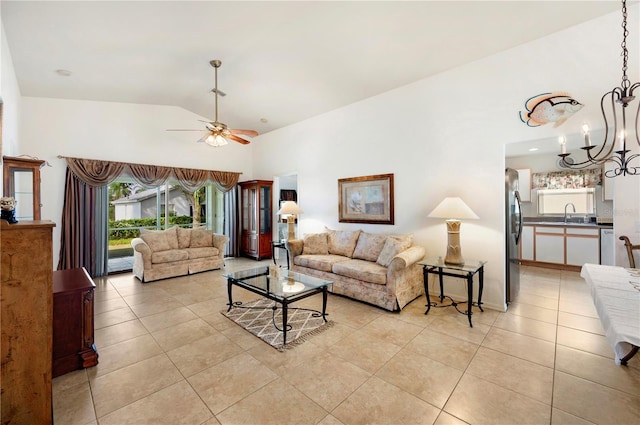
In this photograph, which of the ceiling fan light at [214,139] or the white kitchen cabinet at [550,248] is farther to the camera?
the white kitchen cabinet at [550,248]

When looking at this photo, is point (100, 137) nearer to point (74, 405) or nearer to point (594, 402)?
point (74, 405)

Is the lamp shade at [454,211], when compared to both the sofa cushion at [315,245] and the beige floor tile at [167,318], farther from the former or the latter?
the beige floor tile at [167,318]

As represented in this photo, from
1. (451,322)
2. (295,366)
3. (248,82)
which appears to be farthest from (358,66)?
(295,366)

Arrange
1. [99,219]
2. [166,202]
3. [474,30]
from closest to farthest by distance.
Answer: [474,30]
[99,219]
[166,202]

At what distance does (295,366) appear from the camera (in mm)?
2293

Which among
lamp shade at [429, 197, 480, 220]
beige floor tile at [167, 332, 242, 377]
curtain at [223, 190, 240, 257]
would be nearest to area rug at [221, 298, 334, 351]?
beige floor tile at [167, 332, 242, 377]

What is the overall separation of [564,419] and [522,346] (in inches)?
37.7

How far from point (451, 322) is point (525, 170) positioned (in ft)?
15.2

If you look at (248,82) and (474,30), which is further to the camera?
(248,82)

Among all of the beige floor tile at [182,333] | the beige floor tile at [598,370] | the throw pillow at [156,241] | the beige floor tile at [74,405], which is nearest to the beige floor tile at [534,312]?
the beige floor tile at [598,370]

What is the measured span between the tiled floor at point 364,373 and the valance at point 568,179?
316 centimetres

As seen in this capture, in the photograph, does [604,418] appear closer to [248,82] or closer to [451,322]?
[451,322]

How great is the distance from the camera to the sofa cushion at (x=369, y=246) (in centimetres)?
416

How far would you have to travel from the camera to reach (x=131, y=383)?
209 cm
